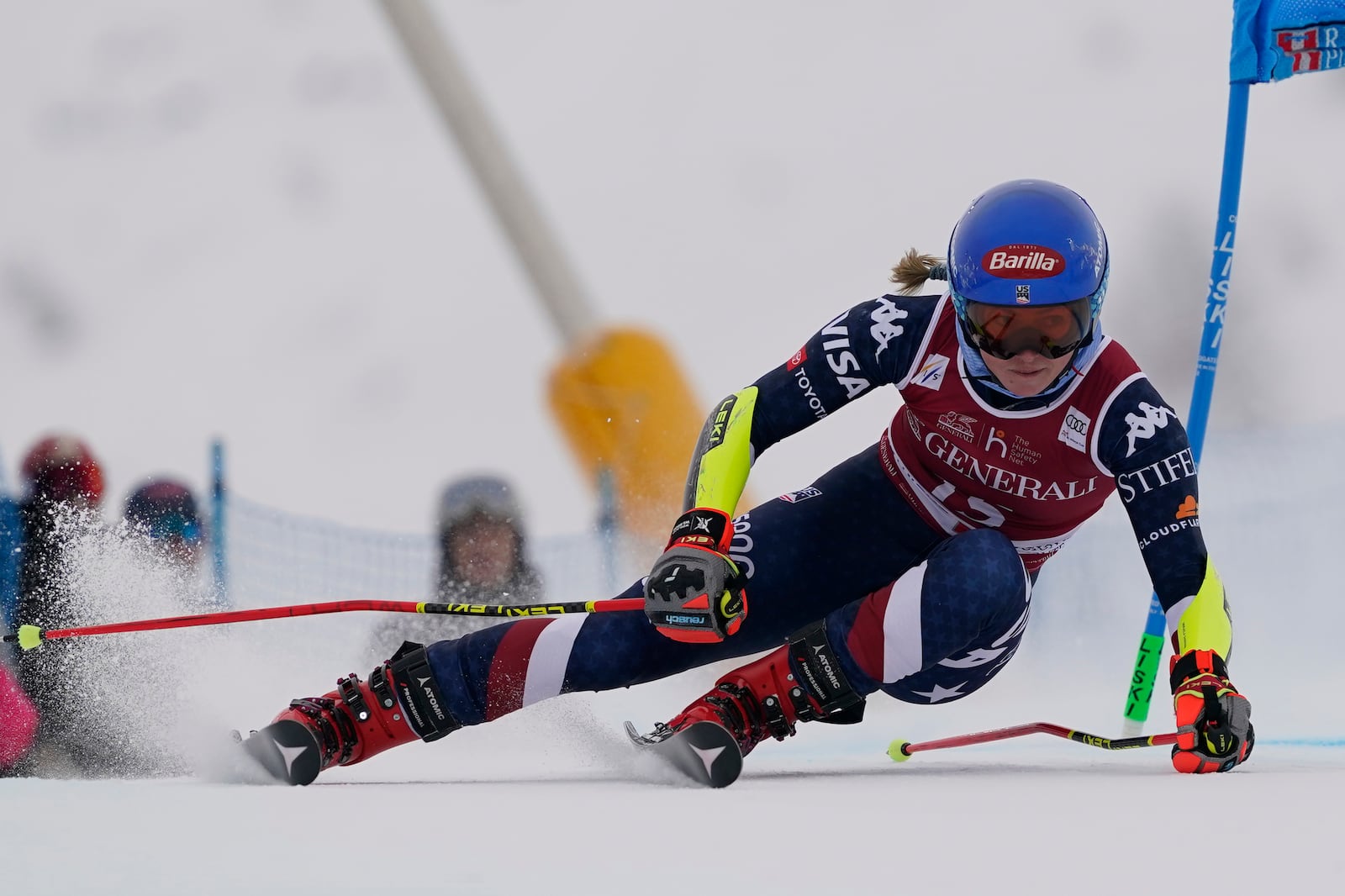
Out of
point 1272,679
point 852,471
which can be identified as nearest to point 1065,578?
point 1272,679

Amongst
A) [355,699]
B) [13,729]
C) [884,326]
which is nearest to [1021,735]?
[884,326]

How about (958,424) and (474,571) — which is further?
(474,571)

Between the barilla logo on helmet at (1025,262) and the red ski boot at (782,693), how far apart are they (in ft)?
2.23

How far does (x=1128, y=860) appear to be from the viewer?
1284mm

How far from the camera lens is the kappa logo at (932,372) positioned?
96.3 inches

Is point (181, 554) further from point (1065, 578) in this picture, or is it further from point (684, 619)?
point (1065, 578)

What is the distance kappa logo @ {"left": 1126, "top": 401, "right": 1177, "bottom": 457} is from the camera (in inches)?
90.0

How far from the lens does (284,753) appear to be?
2133mm

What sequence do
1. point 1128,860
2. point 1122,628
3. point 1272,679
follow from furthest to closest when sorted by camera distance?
1. point 1122,628
2. point 1272,679
3. point 1128,860

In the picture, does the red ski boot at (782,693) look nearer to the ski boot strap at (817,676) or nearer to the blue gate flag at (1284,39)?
the ski boot strap at (817,676)

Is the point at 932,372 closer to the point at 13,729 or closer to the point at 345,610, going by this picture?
the point at 345,610

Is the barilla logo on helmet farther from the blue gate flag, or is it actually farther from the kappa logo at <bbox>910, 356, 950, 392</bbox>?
the blue gate flag

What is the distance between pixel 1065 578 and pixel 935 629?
13.3ft

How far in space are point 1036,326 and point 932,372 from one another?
0.27 meters
